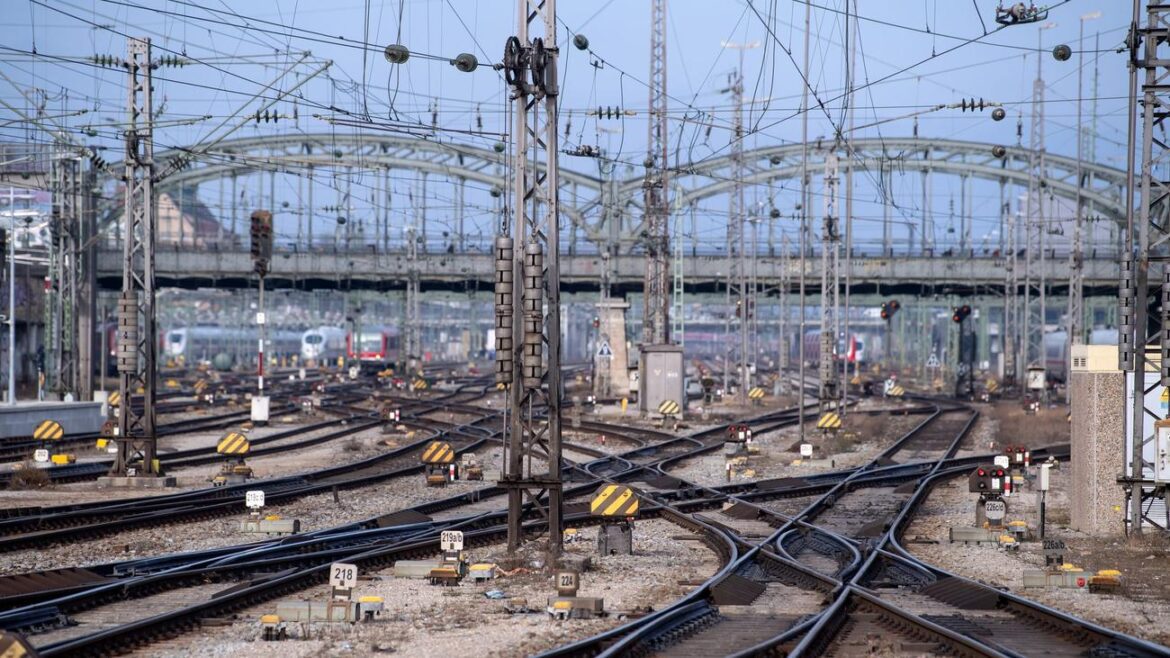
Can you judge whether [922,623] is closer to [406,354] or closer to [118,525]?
[118,525]

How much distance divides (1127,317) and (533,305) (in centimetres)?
942

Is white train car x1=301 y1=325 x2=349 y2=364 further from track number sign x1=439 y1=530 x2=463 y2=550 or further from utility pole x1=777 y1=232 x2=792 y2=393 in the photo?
track number sign x1=439 y1=530 x2=463 y2=550

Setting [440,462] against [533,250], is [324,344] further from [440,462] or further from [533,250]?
[533,250]

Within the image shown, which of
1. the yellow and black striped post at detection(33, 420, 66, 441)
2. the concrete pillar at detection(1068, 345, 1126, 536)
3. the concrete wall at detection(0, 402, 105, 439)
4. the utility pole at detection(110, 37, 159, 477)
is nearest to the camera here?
the concrete pillar at detection(1068, 345, 1126, 536)

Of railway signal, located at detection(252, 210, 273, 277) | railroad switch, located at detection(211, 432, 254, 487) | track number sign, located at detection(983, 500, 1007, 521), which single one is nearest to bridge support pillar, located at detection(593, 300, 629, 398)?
railway signal, located at detection(252, 210, 273, 277)

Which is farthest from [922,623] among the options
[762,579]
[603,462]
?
[603,462]

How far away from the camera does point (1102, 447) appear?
21422mm

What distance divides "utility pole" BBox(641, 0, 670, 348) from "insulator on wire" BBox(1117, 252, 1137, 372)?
1053 inches

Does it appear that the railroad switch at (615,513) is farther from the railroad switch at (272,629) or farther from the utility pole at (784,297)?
the utility pole at (784,297)

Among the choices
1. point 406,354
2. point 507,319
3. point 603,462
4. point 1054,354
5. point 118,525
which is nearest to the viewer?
point 507,319

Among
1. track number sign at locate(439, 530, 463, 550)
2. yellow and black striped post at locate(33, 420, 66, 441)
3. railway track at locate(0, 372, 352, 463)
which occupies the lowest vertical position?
railway track at locate(0, 372, 352, 463)

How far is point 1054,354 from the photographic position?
323ft

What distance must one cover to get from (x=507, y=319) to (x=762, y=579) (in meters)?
4.56

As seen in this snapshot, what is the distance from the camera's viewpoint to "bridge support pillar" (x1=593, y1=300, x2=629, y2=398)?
60.9 m
